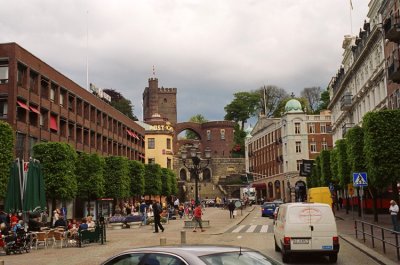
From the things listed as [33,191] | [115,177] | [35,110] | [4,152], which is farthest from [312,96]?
[33,191]

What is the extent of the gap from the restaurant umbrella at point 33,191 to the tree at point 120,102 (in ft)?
292

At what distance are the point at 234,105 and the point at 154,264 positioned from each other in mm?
127387

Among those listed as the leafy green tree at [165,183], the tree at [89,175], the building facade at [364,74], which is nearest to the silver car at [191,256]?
the building facade at [364,74]

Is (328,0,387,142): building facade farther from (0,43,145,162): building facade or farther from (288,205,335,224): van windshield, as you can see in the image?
Answer: (288,205,335,224): van windshield

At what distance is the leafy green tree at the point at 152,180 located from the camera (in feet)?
229

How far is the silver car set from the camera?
6293mm

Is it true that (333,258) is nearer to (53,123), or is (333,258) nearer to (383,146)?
(383,146)

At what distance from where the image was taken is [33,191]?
74.3ft

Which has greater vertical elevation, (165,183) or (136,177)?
(136,177)

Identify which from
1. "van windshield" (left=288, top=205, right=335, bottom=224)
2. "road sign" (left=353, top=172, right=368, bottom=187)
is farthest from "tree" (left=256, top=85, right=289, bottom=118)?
"van windshield" (left=288, top=205, right=335, bottom=224)

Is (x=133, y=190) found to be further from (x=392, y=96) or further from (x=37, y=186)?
(x=37, y=186)

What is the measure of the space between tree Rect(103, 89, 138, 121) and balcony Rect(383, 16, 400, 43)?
80340 millimetres

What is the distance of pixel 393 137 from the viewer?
3048cm

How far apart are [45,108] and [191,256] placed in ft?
145
